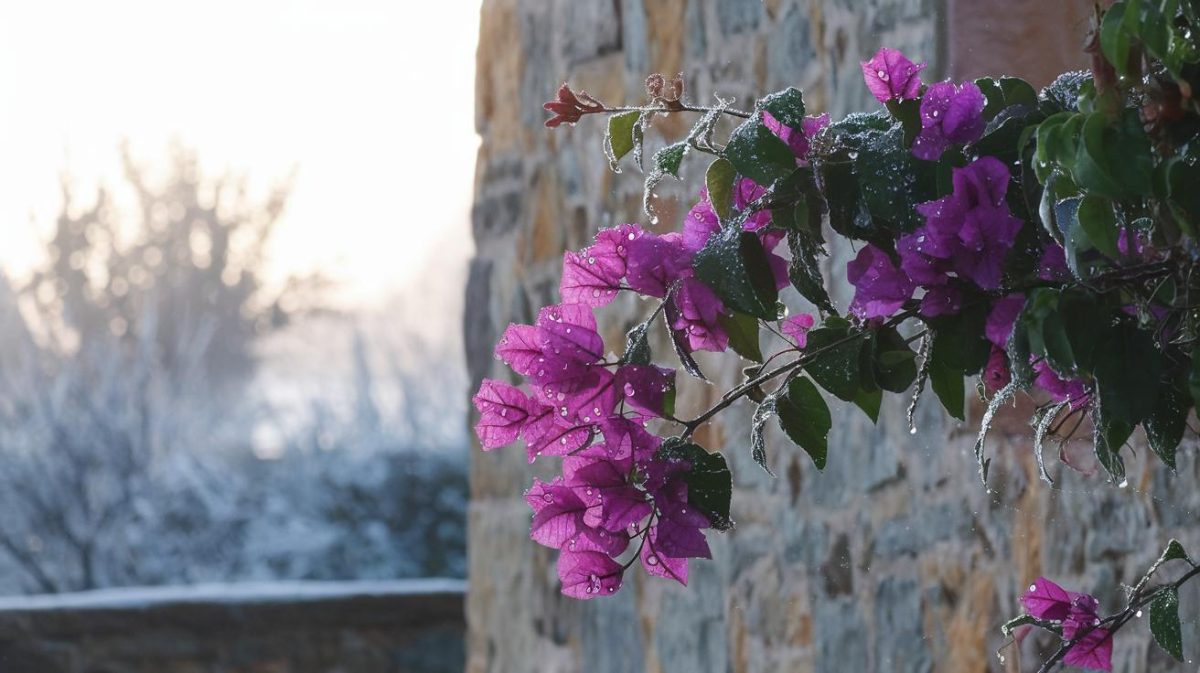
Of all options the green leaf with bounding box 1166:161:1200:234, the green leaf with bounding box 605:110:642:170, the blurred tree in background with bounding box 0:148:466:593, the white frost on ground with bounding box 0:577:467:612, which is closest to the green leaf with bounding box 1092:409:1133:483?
the green leaf with bounding box 1166:161:1200:234

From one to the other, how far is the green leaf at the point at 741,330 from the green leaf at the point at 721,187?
6 centimetres

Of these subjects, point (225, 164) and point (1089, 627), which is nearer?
point (1089, 627)

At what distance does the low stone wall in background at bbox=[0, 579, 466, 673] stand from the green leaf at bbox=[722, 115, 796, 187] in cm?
300

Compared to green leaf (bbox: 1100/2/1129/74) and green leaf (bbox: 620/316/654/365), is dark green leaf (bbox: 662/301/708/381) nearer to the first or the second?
green leaf (bbox: 620/316/654/365)

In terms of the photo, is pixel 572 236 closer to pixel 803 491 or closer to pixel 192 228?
pixel 803 491

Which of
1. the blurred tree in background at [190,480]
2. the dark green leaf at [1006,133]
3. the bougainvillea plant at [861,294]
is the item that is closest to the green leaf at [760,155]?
the bougainvillea plant at [861,294]

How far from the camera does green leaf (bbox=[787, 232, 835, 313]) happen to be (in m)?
0.80

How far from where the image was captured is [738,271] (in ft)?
2.54

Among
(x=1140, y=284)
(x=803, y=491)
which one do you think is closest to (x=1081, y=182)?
(x=1140, y=284)

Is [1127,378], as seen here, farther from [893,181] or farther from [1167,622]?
[1167,622]

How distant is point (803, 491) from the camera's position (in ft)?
6.34

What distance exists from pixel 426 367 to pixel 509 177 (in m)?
5.42

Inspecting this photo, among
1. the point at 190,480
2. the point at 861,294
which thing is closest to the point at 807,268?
the point at 861,294

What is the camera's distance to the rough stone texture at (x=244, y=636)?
3.53 metres
